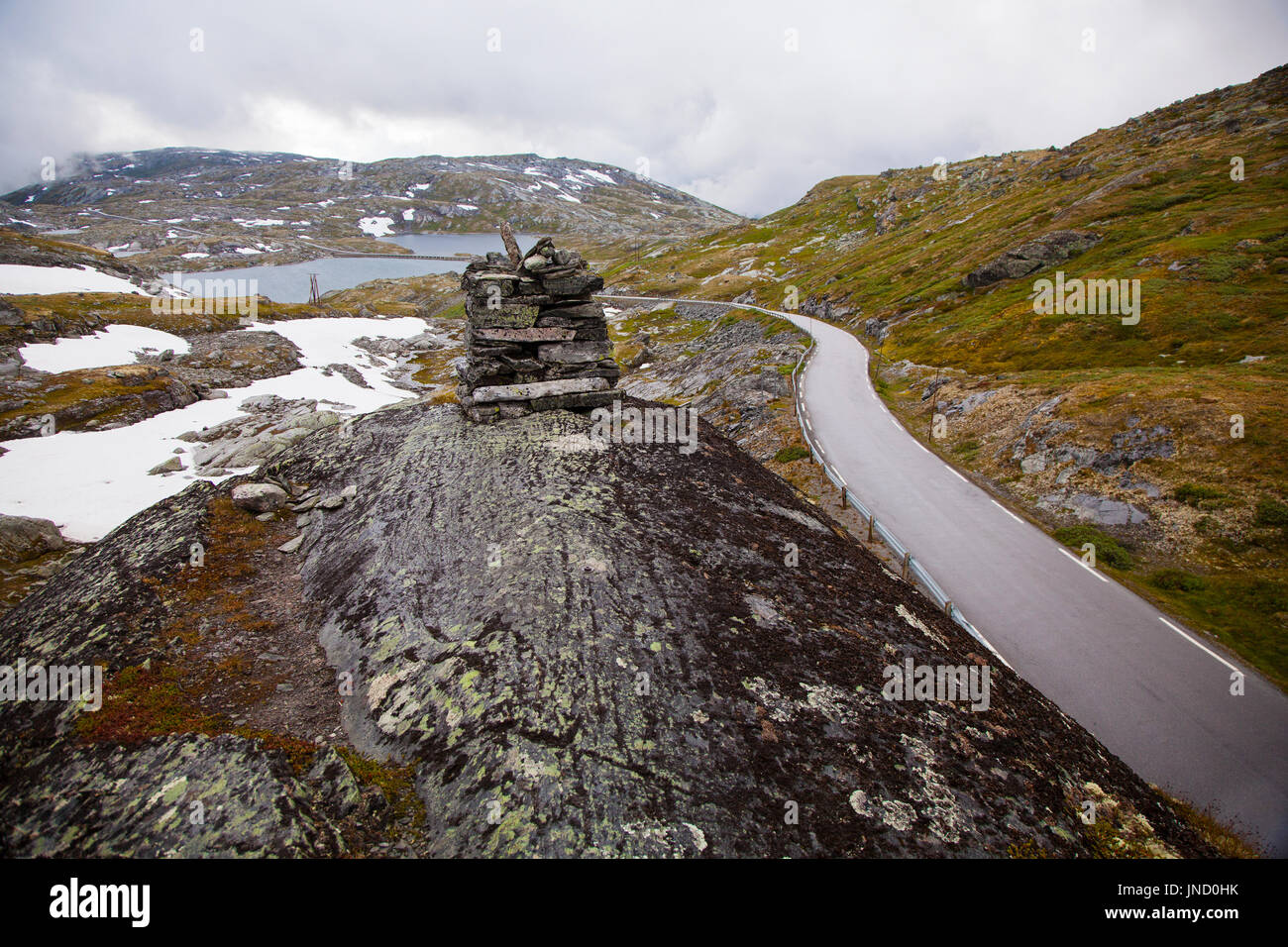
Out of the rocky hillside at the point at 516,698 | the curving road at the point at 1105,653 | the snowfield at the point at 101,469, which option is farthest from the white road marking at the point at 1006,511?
the snowfield at the point at 101,469

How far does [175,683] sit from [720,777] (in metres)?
9.03

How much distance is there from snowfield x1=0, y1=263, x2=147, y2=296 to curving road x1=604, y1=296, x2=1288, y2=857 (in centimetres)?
9757

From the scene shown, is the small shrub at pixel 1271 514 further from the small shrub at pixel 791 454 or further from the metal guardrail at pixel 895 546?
the small shrub at pixel 791 454

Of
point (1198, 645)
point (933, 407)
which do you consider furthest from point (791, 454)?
point (1198, 645)

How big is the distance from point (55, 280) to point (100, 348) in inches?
1466

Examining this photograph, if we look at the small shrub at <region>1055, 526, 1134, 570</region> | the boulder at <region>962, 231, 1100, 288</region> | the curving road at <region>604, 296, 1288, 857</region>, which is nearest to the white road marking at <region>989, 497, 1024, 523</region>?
the curving road at <region>604, 296, 1288, 857</region>

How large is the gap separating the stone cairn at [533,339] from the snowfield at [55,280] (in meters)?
84.5

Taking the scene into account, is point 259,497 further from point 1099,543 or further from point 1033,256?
point 1033,256

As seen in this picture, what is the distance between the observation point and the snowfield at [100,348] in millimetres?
42375

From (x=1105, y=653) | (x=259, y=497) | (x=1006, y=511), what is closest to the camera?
(x=259, y=497)

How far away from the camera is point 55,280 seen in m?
68.5

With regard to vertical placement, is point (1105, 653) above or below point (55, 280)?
below

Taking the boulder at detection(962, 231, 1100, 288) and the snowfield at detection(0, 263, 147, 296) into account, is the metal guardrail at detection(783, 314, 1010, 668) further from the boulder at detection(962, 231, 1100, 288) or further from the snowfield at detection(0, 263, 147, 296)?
the snowfield at detection(0, 263, 147, 296)

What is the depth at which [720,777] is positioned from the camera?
25.1 ft
